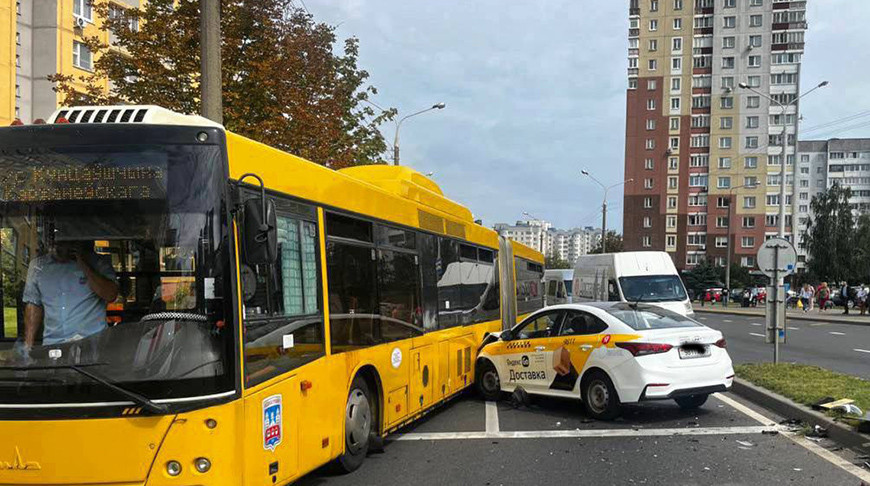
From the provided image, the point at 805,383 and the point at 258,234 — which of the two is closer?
the point at 258,234

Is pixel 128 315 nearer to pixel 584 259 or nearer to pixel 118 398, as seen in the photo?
pixel 118 398

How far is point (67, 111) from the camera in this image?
14.6ft

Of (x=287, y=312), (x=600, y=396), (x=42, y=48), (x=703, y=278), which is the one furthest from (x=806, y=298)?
(x=42, y=48)

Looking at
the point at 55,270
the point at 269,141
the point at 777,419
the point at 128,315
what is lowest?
the point at 777,419

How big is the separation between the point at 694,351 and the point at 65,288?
22.9 ft

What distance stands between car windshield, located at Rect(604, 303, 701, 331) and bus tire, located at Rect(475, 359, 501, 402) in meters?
2.18

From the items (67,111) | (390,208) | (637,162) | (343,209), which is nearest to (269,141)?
(390,208)

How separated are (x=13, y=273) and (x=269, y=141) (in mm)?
10474

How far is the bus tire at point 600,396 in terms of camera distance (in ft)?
27.3

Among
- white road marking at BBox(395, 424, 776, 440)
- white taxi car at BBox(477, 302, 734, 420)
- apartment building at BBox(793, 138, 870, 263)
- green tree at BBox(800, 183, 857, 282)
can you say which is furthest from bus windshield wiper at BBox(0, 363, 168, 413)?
apartment building at BBox(793, 138, 870, 263)

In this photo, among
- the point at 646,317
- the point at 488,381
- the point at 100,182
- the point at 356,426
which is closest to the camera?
the point at 100,182

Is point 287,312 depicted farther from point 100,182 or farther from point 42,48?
point 42,48

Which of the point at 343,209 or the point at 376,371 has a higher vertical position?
the point at 343,209

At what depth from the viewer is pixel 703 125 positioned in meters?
85.6
